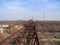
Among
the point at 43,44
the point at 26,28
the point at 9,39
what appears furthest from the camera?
the point at 43,44

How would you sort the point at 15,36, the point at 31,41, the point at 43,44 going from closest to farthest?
the point at 15,36 < the point at 31,41 < the point at 43,44

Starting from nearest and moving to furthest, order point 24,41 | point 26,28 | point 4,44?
point 4,44 < point 26,28 < point 24,41

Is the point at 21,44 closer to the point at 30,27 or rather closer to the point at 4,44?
the point at 30,27

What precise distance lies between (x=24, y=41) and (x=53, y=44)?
22.7 feet

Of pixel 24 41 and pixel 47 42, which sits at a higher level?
pixel 24 41

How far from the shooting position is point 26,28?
47.3ft

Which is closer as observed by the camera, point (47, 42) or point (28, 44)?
point (28, 44)

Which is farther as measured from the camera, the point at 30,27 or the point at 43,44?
the point at 43,44

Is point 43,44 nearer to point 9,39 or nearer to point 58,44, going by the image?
point 58,44

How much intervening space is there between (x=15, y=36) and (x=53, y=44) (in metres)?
14.4

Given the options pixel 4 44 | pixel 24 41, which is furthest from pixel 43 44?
pixel 4 44

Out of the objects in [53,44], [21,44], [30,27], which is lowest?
[53,44]

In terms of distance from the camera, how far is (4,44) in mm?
8992

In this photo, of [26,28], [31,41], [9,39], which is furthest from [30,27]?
[9,39]
